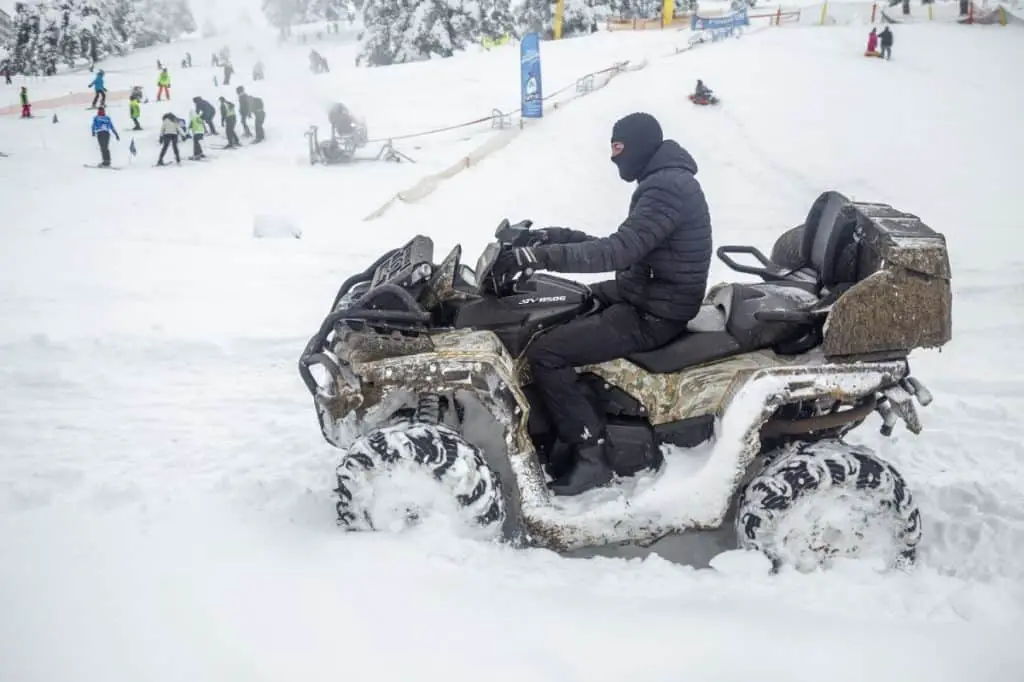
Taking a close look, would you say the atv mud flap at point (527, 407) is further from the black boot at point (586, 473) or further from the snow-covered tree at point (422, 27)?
the snow-covered tree at point (422, 27)

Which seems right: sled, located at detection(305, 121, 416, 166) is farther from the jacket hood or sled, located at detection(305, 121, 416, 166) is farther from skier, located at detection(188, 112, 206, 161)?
the jacket hood

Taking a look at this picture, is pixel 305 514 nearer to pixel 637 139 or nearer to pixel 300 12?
pixel 637 139

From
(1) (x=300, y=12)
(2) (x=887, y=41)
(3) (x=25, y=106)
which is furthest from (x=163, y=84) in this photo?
(1) (x=300, y=12)

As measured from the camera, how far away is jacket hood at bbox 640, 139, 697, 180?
383 centimetres

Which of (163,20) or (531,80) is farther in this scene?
(163,20)

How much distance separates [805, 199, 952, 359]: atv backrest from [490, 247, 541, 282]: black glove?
1389mm

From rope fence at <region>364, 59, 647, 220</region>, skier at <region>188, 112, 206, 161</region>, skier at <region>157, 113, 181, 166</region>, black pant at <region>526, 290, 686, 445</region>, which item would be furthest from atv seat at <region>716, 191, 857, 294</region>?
skier at <region>188, 112, 206, 161</region>

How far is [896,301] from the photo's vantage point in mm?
3506

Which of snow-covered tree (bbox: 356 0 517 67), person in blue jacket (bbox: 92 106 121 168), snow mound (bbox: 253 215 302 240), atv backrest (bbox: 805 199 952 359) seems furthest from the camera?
snow-covered tree (bbox: 356 0 517 67)

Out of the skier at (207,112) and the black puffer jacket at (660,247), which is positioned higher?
the skier at (207,112)

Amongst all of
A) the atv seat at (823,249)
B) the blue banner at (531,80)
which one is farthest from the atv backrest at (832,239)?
the blue banner at (531,80)

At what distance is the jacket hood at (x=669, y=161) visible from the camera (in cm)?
383

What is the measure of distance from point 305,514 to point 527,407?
4.76ft

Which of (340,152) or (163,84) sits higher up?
(163,84)
